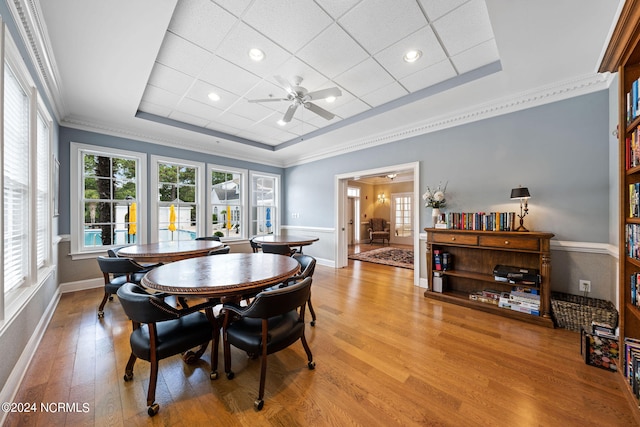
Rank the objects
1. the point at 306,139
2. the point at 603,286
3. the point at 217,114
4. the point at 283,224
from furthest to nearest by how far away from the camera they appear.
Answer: the point at 283,224
the point at 306,139
the point at 217,114
the point at 603,286

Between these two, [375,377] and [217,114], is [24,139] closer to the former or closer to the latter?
[217,114]

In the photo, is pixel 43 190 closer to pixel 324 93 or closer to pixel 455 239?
pixel 324 93

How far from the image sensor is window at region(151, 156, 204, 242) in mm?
4426

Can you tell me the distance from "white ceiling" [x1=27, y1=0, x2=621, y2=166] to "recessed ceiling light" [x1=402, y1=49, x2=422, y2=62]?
67 mm

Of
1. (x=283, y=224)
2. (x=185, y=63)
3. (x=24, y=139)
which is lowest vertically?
(x=283, y=224)

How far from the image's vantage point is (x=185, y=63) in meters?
2.53

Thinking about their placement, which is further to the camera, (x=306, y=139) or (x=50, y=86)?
(x=306, y=139)

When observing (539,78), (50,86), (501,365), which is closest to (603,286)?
(501,365)

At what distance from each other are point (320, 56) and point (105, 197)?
416 cm

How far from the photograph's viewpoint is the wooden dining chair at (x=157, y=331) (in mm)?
1391

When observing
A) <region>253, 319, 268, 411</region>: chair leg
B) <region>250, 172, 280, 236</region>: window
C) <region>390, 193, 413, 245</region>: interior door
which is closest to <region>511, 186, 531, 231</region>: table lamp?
<region>253, 319, 268, 411</region>: chair leg

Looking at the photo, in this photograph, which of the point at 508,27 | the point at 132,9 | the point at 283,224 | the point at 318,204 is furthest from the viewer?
the point at 283,224

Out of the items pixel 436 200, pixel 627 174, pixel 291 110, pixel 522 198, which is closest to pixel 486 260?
pixel 522 198

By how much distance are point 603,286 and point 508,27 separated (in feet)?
9.13
